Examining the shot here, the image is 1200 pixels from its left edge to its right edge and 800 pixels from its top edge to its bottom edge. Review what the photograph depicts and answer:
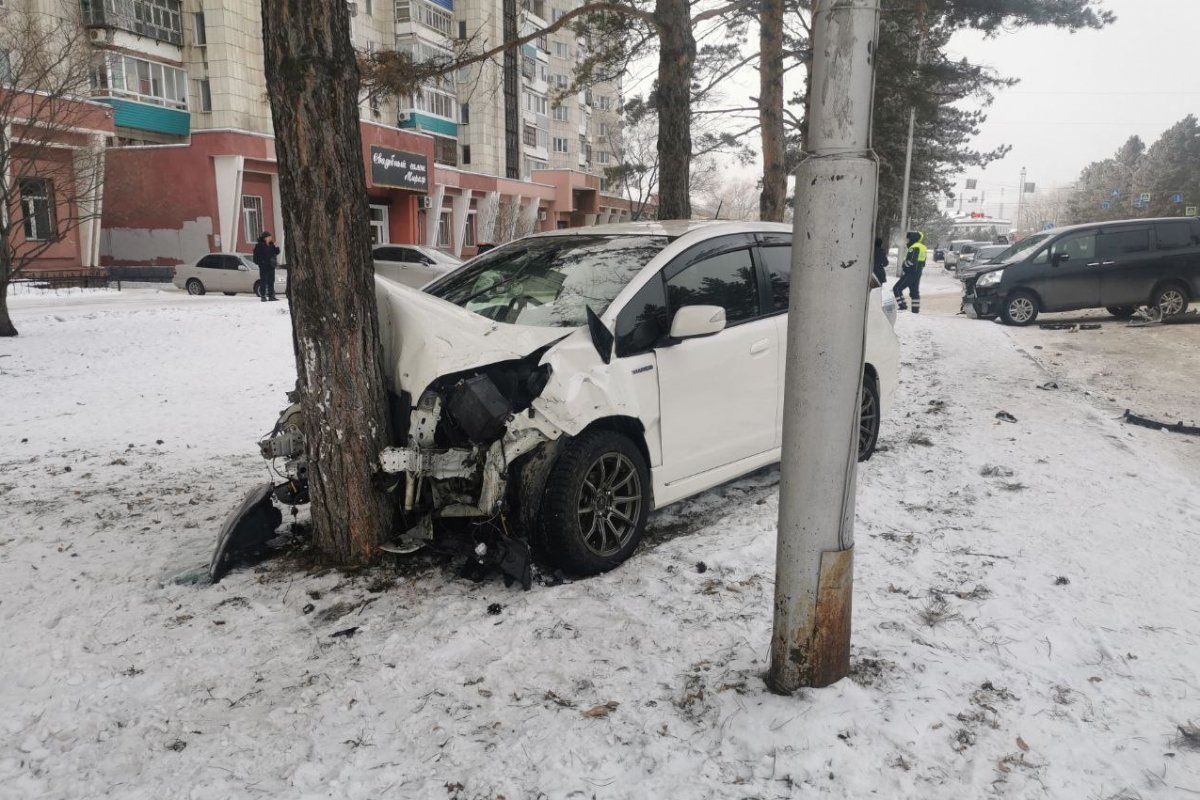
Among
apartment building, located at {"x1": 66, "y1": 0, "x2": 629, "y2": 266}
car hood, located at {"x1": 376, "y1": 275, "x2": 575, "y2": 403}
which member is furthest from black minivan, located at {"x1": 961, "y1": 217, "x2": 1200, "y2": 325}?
apartment building, located at {"x1": 66, "y1": 0, "x2": 629, "y2": 266}

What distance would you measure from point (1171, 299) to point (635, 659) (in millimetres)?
16130

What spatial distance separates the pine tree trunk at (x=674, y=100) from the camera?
9.73m

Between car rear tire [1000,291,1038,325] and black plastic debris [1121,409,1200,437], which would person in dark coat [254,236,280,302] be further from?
black plastic debris [1121,409,1200,437]

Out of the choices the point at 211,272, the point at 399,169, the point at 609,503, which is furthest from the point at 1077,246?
the point at 399,169

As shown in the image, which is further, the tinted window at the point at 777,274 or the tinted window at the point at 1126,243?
the tinted window at the point at 1126,243

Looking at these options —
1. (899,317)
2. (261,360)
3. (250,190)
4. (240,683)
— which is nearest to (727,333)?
(240,683)

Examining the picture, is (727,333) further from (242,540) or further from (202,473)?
(202,473)

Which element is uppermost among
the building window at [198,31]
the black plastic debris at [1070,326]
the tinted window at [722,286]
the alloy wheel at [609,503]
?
the building window at [198,31]

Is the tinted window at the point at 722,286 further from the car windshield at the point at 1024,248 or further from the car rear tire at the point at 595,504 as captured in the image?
the car windshield at the point at 1024,248

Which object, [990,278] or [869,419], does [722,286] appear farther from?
[990,278]

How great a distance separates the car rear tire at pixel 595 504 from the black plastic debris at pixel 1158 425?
5.72m

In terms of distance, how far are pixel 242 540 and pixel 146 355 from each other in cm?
877

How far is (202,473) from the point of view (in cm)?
604

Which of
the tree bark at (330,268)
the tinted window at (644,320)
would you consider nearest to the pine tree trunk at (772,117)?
the tinted window at (644,320)
